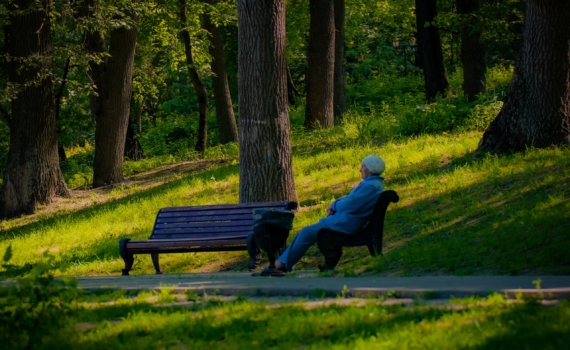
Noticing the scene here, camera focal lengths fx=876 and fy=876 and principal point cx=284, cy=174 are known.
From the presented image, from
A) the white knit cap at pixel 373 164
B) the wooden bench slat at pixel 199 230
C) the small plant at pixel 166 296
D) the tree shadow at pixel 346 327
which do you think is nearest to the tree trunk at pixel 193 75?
the wooden bench slat at pixel 199 230

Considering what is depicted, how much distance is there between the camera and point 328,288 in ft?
23.9

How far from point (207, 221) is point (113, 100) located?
1086 centimetres

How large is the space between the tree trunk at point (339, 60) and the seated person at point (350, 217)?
16.7 meters

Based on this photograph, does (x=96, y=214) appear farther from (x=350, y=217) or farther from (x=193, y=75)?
(x=193, y=75)

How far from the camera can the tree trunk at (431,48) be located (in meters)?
26.0

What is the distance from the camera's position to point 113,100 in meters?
22.3

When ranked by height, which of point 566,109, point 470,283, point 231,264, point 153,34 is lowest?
point 231,264

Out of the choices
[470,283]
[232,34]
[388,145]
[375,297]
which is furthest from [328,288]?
[232,34]

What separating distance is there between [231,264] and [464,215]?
134 inches

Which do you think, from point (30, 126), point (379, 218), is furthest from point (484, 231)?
point (30, 126)

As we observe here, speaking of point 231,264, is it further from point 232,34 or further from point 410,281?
point 232,34

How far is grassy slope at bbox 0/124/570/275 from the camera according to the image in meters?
9.65

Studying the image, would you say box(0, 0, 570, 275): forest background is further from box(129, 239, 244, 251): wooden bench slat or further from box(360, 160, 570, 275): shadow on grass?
box(129, 239, 244, 251): wooden bench slat

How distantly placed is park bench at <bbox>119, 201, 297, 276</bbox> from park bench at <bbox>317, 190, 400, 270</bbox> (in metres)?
1.41
